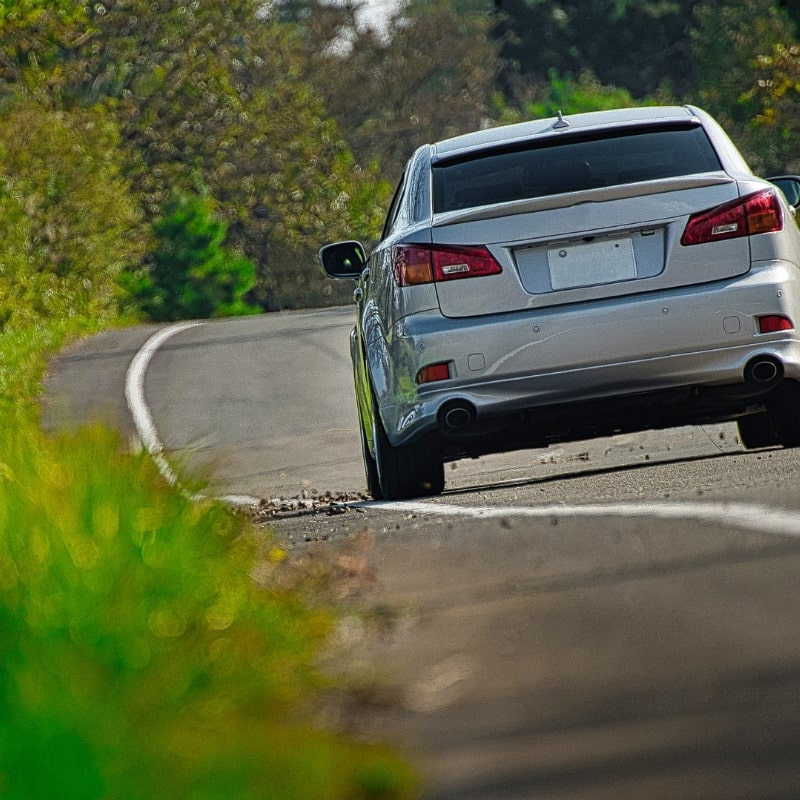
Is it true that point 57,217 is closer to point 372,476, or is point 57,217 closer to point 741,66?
point 372,476

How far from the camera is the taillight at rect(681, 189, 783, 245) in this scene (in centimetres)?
741

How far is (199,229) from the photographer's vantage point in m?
57.4

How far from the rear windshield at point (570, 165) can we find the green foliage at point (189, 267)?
48.7 m

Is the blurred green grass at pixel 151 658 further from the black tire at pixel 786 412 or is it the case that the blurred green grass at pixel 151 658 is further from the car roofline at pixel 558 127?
the black tire at pixel 786 412

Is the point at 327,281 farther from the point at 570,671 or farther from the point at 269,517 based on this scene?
the point at 570,671

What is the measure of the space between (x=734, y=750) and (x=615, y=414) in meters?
4.67

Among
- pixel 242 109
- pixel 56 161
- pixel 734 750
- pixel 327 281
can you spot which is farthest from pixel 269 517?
pixel 327 281

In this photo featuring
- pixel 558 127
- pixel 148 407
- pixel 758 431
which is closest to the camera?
pixel 558 127

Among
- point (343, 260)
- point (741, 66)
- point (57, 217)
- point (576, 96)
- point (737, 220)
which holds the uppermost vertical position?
point (737, 220)

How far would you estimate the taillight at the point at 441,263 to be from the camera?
24.4 feet

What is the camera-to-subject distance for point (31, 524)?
457 cm

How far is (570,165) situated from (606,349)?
0.92 m

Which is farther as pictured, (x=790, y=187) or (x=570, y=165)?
(x=790, y=187)

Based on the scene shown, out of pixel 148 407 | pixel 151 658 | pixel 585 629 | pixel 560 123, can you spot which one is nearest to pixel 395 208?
pixel 560 123
